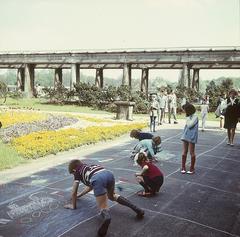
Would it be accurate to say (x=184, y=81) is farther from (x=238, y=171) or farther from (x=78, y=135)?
(x=238, y=171)

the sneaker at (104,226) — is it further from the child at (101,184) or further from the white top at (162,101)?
the white top at (162,101)

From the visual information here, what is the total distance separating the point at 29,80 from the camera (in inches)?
1775

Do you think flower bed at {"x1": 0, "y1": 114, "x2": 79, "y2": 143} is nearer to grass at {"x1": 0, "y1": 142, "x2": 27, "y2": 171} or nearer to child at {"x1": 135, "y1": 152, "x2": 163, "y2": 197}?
grass at {"x1": 0, "y1": 142, "x2": 27, "y2": 171}

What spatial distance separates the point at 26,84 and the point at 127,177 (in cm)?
3817

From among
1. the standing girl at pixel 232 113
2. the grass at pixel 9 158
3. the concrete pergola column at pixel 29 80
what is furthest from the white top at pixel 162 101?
the concrete pergola column at pixel 29 80

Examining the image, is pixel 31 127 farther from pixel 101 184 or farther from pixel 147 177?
pixel 101 184

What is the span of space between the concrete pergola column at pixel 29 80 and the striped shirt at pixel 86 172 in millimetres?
39621

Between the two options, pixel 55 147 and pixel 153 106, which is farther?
pixel 153 106

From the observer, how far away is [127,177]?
9.22m

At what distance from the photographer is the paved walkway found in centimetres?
608

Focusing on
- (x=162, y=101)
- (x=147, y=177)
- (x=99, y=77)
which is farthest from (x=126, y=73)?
(x=147, y=177)

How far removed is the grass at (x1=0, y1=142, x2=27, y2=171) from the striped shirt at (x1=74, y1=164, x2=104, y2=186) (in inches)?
174

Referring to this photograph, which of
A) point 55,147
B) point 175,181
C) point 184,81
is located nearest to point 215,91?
point 184,81

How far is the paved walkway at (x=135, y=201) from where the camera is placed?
19.9 ft
